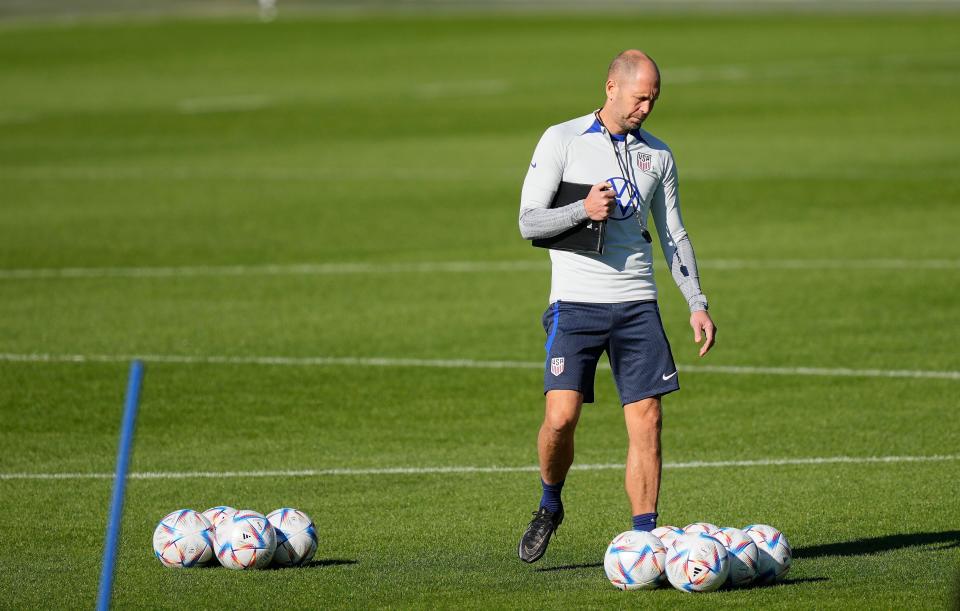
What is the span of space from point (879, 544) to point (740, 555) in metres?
1.34

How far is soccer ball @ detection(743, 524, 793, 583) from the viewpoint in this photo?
834 cm

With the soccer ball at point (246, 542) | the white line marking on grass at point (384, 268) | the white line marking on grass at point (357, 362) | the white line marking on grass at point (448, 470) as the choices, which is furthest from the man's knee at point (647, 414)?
the white line marking on grass at point (384, 268)

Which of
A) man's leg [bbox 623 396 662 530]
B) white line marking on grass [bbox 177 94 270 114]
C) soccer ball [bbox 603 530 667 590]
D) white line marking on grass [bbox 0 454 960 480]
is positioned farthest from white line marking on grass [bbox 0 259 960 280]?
white line marking on grass [bbox 177 94 270 114]

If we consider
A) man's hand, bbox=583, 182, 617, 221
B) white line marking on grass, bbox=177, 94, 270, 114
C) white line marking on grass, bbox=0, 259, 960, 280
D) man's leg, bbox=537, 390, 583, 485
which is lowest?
white line marking on grass, bbox=177, 94, 270, 114

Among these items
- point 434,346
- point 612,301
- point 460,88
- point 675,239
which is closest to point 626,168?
point 675,239

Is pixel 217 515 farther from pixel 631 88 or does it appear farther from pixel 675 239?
pixel 631 88

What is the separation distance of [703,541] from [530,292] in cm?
981

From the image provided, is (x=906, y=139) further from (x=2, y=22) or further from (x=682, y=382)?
(x=2, y=22)

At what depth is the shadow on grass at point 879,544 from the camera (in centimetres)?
911

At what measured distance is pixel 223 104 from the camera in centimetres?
3909

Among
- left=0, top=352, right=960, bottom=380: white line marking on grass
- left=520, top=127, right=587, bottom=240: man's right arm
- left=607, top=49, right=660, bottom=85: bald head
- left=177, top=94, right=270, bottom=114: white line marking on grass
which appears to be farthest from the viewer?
left=177, top=94, right=270, bottom=114: white line marking on grass

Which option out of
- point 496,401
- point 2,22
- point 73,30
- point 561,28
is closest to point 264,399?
point 496,401

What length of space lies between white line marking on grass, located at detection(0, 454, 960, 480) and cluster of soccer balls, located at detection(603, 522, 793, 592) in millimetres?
2796

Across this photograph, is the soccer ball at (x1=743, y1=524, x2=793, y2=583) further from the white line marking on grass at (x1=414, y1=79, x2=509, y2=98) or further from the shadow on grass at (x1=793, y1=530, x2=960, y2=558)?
the white line marking on grass at (x1=414, y1=79, x2=509, y2=98)
